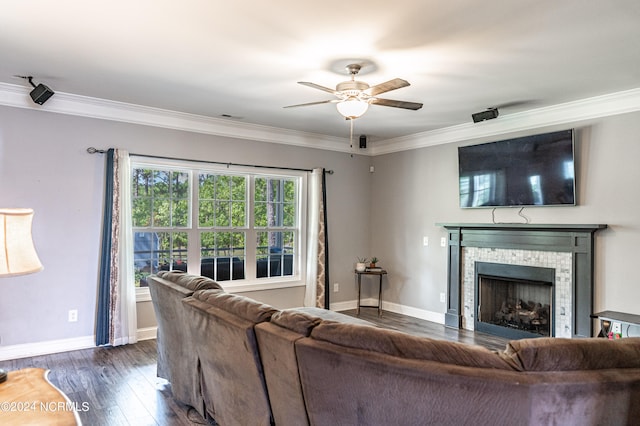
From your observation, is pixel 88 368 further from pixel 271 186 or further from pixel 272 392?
pixel 271 186

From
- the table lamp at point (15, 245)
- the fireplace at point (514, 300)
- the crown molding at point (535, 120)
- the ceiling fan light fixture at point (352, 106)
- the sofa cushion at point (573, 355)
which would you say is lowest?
the fireplace at point (514, 300)

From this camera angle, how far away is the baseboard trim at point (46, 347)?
12.8 ft

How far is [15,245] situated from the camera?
1.64 meters

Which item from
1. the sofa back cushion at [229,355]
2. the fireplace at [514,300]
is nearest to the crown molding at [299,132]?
the fireplace at [514,300]

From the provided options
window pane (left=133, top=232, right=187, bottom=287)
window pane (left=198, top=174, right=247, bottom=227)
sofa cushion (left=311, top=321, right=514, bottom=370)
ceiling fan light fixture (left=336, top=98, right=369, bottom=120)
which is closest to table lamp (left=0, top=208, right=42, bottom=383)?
sofa cushion (left=311, top=321, right=514, bottom=370)

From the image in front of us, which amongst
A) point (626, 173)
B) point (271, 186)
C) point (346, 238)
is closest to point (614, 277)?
point (626, 173)

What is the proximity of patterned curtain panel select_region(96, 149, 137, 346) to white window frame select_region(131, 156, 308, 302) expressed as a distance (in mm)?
253

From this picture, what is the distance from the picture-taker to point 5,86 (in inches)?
152

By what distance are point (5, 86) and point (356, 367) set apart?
4.24 m

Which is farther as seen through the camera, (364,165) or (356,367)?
(364,165)

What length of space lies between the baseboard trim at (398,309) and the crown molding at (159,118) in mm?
2382

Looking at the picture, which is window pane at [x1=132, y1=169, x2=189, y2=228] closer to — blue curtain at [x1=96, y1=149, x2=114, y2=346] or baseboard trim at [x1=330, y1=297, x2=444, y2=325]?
blue curtain at [x1=96, y1=149, x2=114, y2=346]

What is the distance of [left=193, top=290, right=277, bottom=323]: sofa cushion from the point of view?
6.82 ft

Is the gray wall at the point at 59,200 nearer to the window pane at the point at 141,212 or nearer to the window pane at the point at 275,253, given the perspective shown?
the window pane at the point at 141,212
